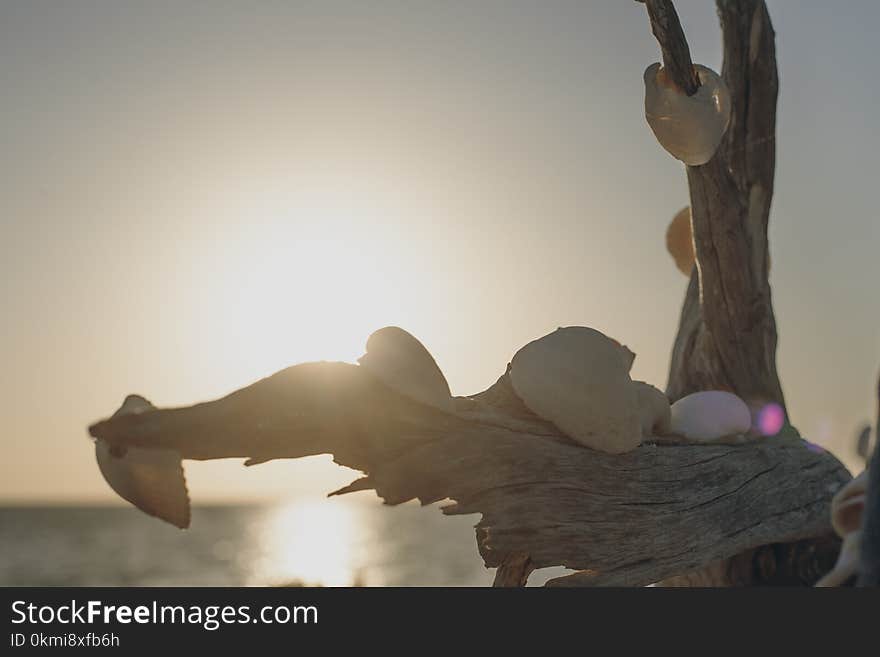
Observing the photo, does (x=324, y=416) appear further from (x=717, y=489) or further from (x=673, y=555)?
(x=717, y=489)

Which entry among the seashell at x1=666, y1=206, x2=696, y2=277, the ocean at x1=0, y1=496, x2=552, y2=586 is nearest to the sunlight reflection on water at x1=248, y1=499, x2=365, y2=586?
the ocean at x1=0, y1=496, x2=552, y2=586

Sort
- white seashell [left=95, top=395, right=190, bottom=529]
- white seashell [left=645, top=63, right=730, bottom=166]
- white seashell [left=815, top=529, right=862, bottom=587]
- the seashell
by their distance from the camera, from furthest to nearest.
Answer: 1. the seashell
2. white seashell [left=645, top=63, right=730, bottom=166]
3. white seashell [left=95, top=395, right=190, bottom=529]
4. white seashell [left=815, top=529, right=862, bottom=587]

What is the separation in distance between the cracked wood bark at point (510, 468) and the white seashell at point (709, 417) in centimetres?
7

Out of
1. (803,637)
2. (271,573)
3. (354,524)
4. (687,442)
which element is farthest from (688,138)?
(354,524)

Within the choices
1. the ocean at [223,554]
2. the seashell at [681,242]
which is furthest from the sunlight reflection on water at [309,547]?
the seashell at [681,242]

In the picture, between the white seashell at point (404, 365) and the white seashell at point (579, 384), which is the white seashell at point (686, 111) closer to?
the white seashell at point (579, 384)

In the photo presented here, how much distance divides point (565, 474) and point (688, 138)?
54.6 inches

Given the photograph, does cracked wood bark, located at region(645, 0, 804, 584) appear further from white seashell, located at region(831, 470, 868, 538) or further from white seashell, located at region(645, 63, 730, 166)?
white seashell, located at region(831, 470, 868, 538)

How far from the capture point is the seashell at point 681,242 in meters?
4.52

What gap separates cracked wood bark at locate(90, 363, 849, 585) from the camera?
2.53 metres

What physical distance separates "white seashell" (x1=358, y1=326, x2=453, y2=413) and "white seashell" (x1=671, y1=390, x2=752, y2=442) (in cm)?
119

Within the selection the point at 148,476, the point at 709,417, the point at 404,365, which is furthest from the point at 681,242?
the point at 148,476

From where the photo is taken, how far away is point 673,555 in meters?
3.21

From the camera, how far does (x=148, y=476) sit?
2.36m
